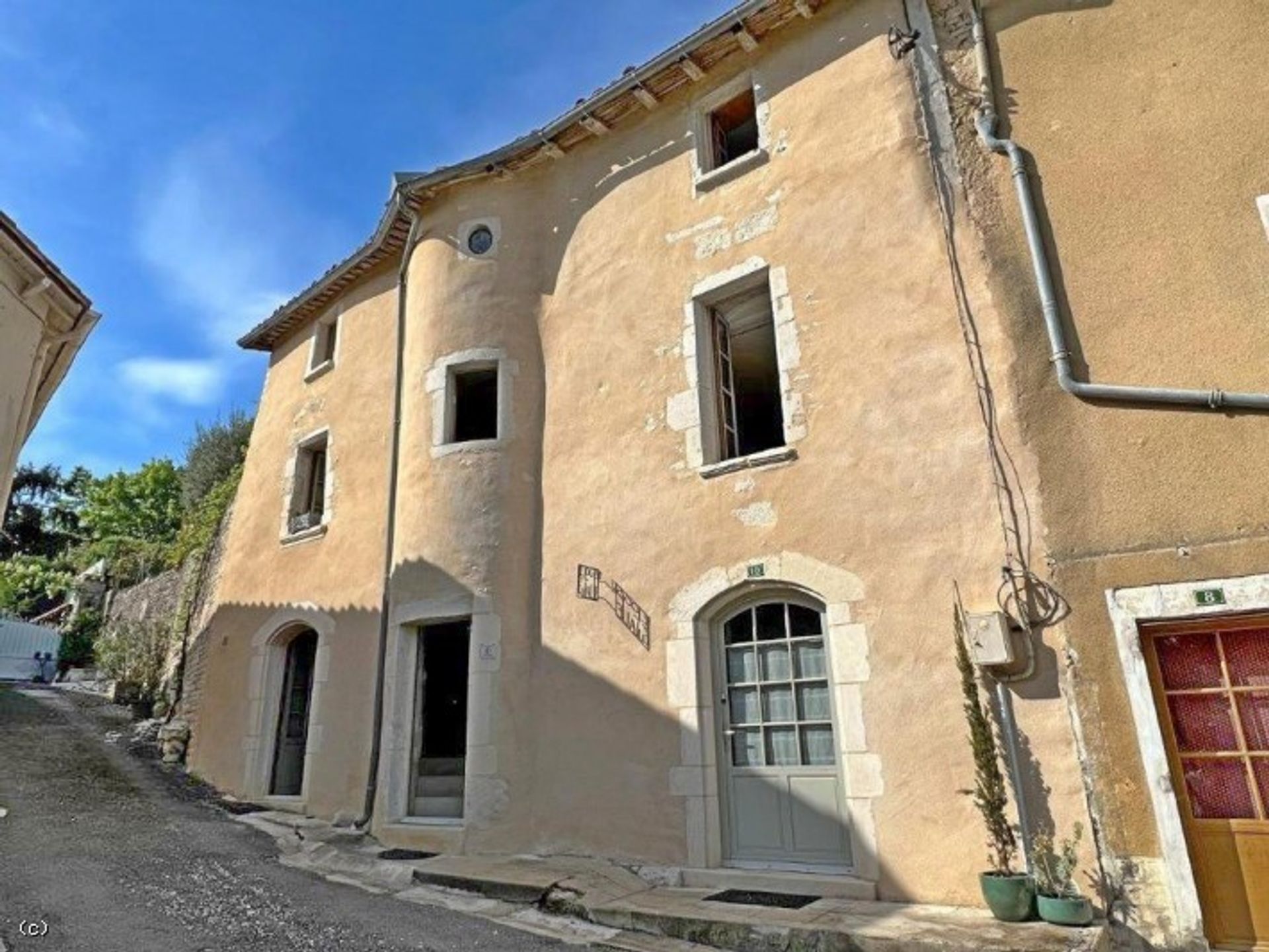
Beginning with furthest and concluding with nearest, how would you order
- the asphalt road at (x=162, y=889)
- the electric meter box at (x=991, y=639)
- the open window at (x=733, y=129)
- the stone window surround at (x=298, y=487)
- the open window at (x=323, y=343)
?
1. the open window at (x=323, y=343)
2. the stone window surround at (x=298, y=487)
3. the open window at (x=733, y=129)
4. the electric meter box at (x=991, y=639)
5. the asphalt road at (x=162, y=889)

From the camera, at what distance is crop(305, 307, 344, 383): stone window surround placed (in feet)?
34.8

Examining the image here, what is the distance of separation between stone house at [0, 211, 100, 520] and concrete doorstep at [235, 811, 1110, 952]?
4.42 metres

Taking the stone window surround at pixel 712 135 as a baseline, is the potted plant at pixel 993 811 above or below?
below

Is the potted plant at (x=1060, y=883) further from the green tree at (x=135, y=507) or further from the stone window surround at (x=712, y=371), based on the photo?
the green tree at (x=135, y=507)

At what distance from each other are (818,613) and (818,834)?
1.52m

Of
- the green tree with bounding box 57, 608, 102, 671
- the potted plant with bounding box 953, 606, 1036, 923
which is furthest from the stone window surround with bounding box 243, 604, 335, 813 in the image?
the green tree with bounding box 57, 608, 102, 671

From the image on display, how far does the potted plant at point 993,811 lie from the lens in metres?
4.25

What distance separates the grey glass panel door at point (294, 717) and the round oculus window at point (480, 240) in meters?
5.02

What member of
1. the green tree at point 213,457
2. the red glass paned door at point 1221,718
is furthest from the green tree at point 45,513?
the red glass paned door at point 1221,718

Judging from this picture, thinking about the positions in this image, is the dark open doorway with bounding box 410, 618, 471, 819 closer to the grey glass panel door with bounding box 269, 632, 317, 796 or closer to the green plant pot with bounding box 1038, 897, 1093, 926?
the grey glass panel door with bounding box 269, 632, 317, 796

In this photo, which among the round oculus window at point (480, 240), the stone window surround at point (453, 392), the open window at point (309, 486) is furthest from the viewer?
the open window at point (309, 486)

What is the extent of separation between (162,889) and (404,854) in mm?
1946

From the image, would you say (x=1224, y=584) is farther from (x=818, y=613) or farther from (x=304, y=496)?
(x=304, y=496)

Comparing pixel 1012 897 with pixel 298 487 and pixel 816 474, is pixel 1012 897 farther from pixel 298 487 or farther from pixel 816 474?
pixel 298 487
